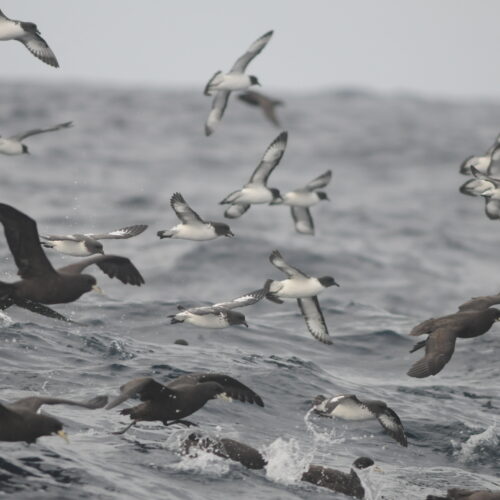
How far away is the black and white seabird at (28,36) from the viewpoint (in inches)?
555

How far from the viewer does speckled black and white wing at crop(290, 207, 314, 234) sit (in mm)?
18969

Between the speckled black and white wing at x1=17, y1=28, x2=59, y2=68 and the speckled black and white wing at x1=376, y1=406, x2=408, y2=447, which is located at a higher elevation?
the speckled black and white wing at x1=17, y1=28, x2=59, y2=68

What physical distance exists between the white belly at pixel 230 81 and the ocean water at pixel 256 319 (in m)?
3.84

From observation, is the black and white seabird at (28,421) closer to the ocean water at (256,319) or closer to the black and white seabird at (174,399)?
the ocean water at (256,319)

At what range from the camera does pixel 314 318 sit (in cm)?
1552

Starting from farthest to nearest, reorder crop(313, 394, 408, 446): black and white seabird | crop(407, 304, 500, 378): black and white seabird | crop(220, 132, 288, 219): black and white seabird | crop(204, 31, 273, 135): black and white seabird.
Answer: crop(204, 31, 273, 135): black and white seabird
crop(220, 132, 288, 219): black and white seabird
crop(313, 394, 408, 446): black and white seabird
crop(407, 304, 500, 378): black and white seabird

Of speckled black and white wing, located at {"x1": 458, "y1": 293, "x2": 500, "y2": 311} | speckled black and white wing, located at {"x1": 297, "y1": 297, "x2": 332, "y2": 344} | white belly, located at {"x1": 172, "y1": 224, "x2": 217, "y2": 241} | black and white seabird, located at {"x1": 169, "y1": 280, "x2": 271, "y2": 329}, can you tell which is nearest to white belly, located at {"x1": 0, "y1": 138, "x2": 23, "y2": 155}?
white belly, located at {"x1": 172, "y1": 224, "x2": 217, "y2": 241}

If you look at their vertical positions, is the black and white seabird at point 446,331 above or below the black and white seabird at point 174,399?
above

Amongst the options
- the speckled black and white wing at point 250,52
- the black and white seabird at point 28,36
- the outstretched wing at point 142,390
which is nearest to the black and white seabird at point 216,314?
the outstretched wing at point 142,390

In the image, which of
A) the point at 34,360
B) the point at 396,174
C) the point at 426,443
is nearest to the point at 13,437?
the point at 34,360

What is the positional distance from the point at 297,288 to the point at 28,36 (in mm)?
4784

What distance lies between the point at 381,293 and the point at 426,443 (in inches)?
469

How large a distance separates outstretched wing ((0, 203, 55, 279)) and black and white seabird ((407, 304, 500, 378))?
4161mm

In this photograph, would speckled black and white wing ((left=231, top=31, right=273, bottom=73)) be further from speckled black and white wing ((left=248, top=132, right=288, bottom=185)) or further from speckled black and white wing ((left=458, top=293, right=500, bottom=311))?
speckled black and white wing ((left=458, top=293, right=500, bottom=311))
